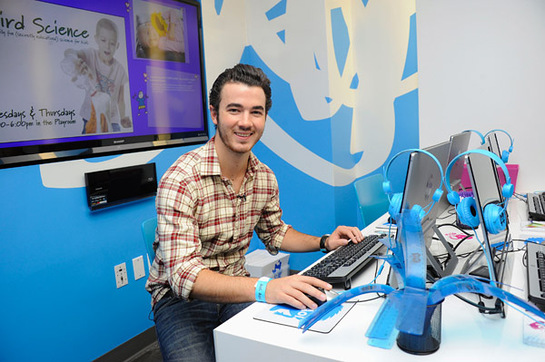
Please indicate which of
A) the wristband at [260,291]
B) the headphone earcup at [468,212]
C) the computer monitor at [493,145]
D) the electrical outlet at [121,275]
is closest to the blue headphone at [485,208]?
the headphone earcup at [468,212]

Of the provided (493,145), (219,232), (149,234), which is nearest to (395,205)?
(219,232)

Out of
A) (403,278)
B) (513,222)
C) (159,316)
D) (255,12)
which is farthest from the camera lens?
(255,12)

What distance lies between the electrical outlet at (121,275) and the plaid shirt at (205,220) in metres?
0.90

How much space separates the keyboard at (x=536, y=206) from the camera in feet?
6.26

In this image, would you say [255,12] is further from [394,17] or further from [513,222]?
[513,222]

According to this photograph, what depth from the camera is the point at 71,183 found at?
2.13m

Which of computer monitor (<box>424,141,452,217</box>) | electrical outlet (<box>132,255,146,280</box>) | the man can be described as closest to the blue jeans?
the man

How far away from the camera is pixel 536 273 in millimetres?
1183

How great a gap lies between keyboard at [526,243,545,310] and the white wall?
4.66ft

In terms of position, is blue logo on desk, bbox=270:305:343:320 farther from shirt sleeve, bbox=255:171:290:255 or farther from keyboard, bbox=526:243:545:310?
shirt sleeve, bbox=255:171:290:255

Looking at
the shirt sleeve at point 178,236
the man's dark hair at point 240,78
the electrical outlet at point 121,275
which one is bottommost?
the electrical outlet at point 121,275

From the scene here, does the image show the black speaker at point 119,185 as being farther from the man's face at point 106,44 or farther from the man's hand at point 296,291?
the man's hand at point 296,291

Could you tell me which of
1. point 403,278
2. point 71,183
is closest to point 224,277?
point 403,278

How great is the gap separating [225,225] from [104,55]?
1.35 m
